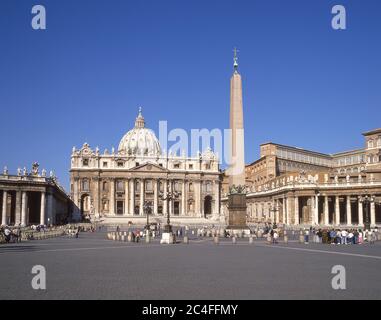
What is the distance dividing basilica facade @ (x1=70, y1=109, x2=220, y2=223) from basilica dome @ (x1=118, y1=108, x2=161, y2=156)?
66.3ft

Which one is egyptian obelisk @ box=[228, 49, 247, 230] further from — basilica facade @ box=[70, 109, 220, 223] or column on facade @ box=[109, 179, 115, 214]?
column on facade @ box=[109, 179, 115, 214]

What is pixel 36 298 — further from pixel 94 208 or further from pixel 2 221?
pixel 94 208

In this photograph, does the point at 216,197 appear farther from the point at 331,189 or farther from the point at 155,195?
the point at 331,189

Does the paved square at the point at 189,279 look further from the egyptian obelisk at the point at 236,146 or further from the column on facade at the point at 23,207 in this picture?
→ the column on facade at the point at 23,207

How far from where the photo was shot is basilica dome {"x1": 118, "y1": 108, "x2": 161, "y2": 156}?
12444 centimetres

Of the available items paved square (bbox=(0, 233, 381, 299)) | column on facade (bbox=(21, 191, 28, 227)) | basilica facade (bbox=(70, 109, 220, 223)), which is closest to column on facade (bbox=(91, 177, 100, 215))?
basilica facade (bbox=(70, 109, 220, 223))

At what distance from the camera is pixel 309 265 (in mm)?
16219

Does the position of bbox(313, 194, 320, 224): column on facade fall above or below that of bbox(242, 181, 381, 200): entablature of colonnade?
below

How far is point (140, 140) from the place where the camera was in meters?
126

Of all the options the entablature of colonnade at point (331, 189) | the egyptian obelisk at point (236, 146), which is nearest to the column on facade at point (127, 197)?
the entablature of colonnade at point (331, 189)

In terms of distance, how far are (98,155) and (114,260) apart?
82699mm

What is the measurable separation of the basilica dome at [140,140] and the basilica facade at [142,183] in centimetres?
2020

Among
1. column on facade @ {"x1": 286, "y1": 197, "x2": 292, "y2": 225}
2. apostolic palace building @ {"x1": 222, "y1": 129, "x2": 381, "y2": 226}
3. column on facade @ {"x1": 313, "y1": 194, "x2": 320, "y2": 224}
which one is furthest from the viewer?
column on facade @ {"x1": 286, "y1": 197, "x2": 292, "y2": 225}

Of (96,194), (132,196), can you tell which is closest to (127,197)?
(132,196)
